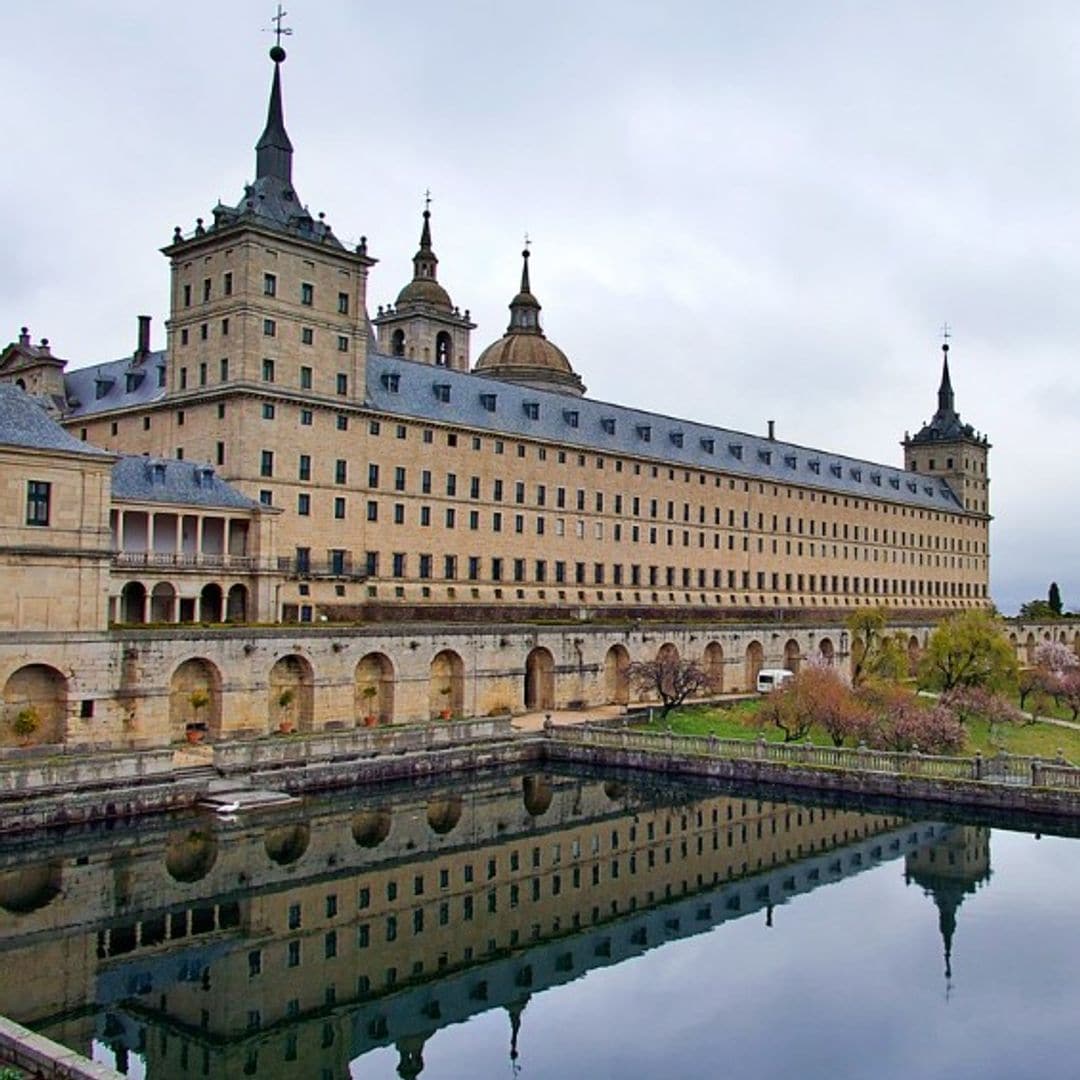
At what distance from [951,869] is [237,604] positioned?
98.6ft

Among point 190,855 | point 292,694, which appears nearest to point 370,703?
point 292,694

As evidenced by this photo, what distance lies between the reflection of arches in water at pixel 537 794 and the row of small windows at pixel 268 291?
24.0m

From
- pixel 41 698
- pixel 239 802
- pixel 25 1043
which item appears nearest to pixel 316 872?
pixel 239 802

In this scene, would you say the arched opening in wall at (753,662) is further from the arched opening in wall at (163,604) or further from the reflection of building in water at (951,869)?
the arched opening in wall at (163,604)

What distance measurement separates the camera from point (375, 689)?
45656 mm

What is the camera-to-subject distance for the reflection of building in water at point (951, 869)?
27422mm

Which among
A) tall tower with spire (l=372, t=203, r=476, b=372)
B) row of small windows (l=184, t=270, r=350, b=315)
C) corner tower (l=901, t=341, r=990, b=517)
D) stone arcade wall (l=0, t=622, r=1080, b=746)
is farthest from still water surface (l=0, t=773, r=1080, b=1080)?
corner tower (l=901, t=341, r=990, b=517)

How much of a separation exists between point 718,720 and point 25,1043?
4139 centimetres

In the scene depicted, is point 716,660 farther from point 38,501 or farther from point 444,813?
point 38,501

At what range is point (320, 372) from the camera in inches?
2141

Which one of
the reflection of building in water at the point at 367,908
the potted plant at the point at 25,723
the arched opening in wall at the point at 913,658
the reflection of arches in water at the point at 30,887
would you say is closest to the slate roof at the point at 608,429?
the arched opening in wall at the point at 913,658

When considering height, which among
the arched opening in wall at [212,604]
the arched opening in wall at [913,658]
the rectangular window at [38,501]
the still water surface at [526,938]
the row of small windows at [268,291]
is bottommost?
the still water surface at [526,938]

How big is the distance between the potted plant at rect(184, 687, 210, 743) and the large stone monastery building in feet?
21.3

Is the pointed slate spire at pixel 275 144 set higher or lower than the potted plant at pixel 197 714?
higher
